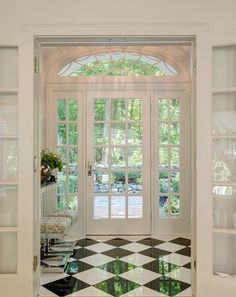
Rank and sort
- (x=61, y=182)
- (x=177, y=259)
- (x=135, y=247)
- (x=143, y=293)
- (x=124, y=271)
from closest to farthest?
(x=143, y=293) → (x=124, y=271) → (x=177, y=259) → (x=135, y=247) → (x=61, y=182)

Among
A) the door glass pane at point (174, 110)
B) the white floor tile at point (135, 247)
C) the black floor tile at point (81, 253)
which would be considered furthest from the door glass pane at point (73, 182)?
the door glass pane at point (174, 110)

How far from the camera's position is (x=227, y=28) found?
256cm

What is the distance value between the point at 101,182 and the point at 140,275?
1.79 meters

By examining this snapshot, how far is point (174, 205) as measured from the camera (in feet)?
15.7

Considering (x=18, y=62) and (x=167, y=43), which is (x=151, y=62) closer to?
(x=167, y=43)

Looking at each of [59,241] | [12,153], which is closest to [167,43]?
[12,153]

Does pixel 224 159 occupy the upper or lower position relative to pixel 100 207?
upper

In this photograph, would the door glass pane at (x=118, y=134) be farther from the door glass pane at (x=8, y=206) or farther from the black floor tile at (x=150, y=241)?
the door glass pane at (x=8, y=206)

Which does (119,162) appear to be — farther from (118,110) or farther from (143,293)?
(143,293)

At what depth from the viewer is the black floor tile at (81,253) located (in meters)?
3.83

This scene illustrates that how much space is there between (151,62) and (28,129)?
278cm

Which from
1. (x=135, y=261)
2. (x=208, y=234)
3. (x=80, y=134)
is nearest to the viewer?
(x=208, y=234)

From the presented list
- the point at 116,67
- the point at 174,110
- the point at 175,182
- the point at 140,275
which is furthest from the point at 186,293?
the point at 116,67

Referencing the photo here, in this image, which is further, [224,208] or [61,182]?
[61,182]
